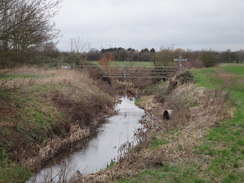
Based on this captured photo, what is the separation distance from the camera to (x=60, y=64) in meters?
33.8

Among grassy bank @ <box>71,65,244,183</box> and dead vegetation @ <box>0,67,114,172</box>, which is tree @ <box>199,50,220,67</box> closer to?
grassy bank @ <box>71,65,244,183</box>

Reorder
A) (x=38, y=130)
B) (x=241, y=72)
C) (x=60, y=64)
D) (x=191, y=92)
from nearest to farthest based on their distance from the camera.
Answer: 1. (x=38, y=130)
2. (x=191, y=92)
3. (x=241, y=72)
4. (x=60, y=64)

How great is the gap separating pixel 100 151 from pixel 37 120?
3022 millimetres

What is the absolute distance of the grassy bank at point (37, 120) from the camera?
34.8 feet

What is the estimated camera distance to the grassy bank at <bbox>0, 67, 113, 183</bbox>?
34.8 ft

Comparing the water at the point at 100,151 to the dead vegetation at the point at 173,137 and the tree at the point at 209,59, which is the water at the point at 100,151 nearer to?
the dead vegetation at the point at 173,137

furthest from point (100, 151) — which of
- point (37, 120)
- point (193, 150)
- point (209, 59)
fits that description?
point (209, 59)

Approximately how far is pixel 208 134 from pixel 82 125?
705 cm

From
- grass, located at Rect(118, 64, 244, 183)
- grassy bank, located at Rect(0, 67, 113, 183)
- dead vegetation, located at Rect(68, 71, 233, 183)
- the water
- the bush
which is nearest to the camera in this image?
grass, located at Rect(118, 64, 244, 183)

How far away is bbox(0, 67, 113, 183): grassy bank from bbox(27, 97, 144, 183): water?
0.66m

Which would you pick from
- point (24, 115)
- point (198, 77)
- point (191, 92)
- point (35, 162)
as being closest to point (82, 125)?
point (24, 115)

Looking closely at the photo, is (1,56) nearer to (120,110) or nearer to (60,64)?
(120,110)

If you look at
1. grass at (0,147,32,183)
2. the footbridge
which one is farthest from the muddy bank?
the footbridge

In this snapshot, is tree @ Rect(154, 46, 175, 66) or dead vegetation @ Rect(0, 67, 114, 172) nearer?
dead vegetation @ Rect(0, 67, 114, 172)
